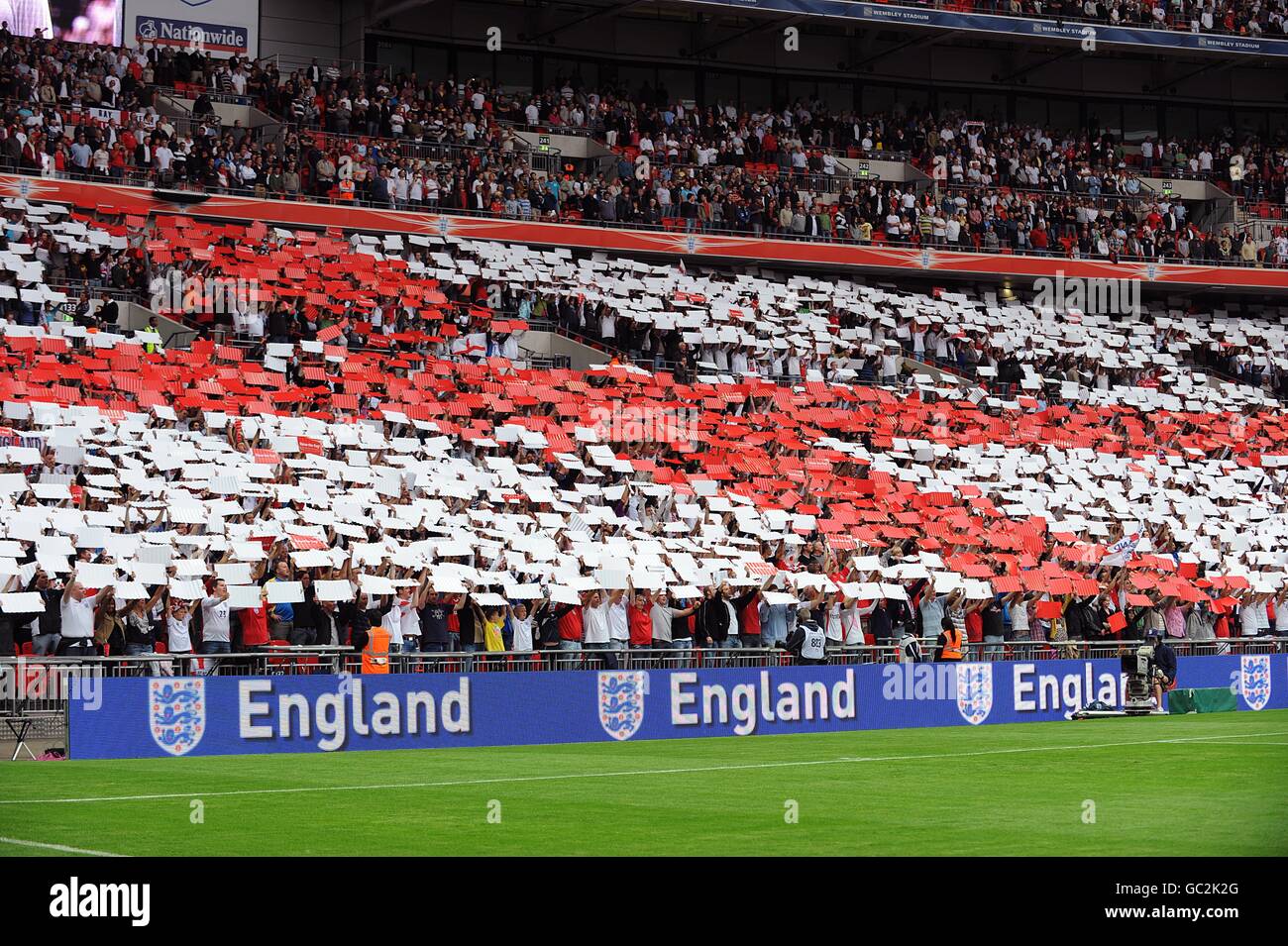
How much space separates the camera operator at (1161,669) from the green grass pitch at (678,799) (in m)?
5.48

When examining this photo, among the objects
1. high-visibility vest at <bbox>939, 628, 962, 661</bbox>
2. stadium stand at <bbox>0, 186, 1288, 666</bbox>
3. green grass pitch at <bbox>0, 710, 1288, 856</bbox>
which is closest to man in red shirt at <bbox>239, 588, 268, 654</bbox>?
stadium stand at <bbox>0, 186, 1288, 666</bbox>

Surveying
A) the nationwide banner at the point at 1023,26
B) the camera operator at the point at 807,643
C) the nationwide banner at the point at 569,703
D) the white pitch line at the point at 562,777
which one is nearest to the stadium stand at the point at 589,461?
the camera operator at the point at 807,643

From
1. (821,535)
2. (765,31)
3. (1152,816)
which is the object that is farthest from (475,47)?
(1152,816)

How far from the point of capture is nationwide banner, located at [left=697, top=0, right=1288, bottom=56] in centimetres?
5153

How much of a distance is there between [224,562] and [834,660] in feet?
28.1

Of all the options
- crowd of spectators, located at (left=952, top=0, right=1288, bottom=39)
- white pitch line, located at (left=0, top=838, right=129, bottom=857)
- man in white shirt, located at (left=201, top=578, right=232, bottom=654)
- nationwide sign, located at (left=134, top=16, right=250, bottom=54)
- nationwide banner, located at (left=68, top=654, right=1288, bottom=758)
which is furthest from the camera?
crowd of spectators, located at (left=952, top=0, right=1288, bottom=39)

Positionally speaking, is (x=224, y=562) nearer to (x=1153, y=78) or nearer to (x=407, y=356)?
(x=407, y=356)

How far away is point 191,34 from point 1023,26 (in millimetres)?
24220

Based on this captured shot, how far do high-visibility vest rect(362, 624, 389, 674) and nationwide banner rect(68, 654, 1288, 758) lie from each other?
0.43 metres

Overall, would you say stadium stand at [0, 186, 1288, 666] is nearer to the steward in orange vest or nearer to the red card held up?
Answer: the red card held up

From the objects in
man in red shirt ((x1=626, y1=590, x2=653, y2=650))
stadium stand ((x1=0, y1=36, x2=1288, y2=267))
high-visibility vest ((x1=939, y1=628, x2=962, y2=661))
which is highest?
stadium stand ((x1=0, y1=36, x2=1288, y2=267))

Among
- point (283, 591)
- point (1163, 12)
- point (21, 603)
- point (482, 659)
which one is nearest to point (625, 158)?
point (1163, 12)

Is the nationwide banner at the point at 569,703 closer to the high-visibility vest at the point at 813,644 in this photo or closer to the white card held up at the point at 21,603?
the high-visibility vest at the point at 813,644

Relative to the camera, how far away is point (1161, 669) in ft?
86.2
